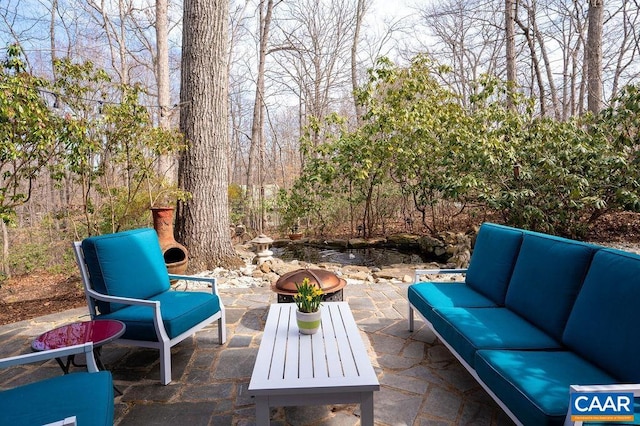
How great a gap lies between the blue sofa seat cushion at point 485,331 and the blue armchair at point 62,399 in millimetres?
1886

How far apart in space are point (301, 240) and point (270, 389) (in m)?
7.16

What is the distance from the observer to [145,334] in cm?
248

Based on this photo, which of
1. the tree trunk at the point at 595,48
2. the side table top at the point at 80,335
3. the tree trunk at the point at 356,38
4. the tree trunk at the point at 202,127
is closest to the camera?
the side table top at the point at 80,335

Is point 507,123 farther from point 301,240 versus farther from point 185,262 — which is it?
point 185,262

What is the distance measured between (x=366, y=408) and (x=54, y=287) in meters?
5.69

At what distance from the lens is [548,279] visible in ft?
7.27

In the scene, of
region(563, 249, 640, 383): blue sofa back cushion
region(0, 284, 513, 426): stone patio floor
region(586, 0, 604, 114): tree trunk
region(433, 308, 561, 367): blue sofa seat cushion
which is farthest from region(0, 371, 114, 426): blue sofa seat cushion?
region(586, 0, 604, 114): tree trunk

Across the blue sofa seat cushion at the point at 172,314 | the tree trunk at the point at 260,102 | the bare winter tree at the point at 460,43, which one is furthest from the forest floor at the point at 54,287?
the bare winter tree at the point at 460,43

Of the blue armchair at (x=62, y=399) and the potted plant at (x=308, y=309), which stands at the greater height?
the potted plant at (x=308, y=309)

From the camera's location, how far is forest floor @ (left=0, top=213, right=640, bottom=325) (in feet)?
13.4

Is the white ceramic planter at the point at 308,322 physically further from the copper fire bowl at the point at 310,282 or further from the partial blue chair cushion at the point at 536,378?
the partial blue chair cushion at the point at 536,378

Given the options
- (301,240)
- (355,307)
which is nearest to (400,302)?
(355,307)

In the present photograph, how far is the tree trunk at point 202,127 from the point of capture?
5.36 meters

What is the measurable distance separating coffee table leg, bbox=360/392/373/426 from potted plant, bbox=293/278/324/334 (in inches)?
24.1
